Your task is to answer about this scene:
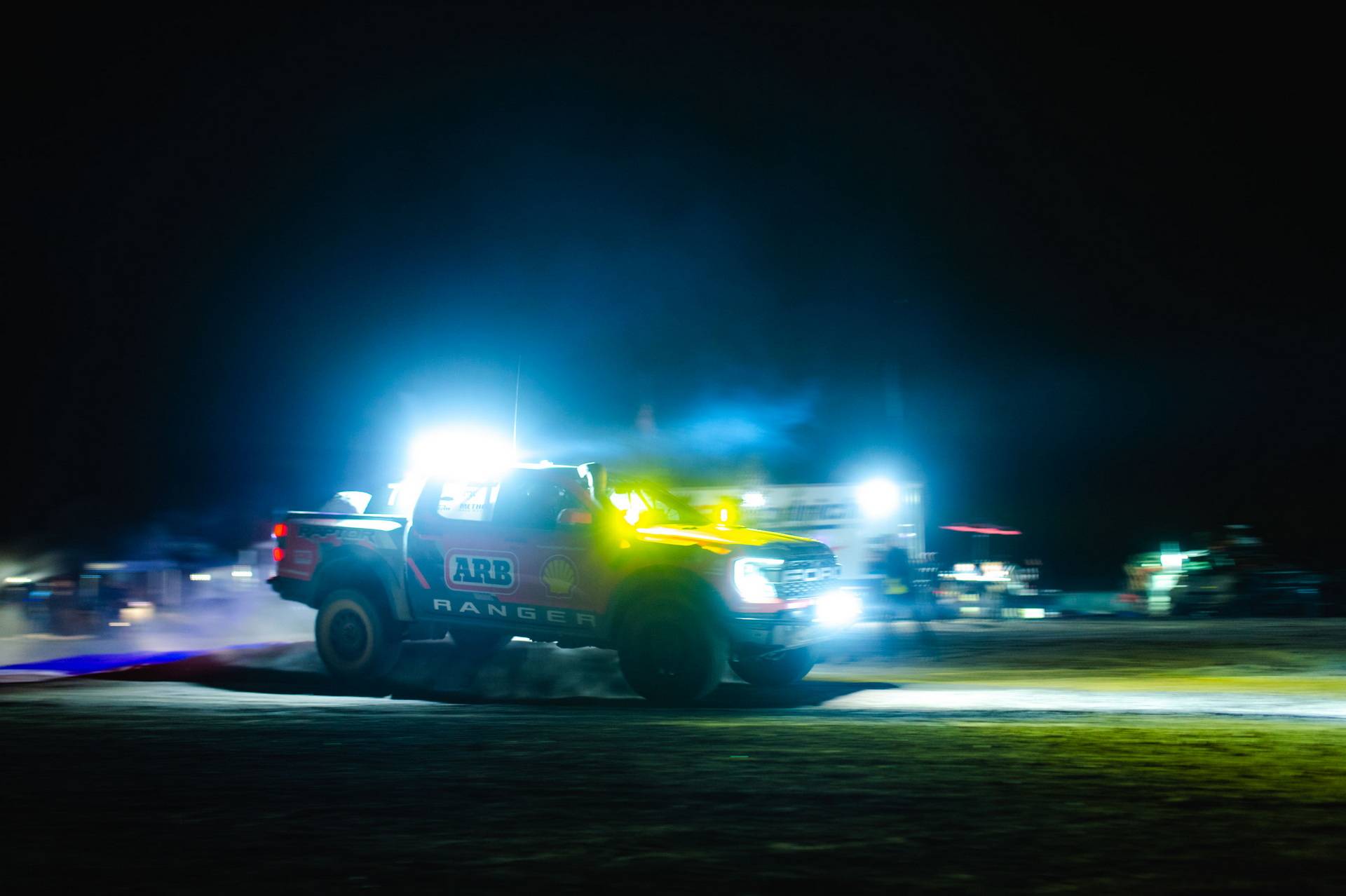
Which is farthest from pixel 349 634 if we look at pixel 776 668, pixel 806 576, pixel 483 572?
pixel 806 576

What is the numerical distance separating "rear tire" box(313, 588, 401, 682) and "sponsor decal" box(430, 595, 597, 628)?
617 mm

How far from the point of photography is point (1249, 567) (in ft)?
87.6

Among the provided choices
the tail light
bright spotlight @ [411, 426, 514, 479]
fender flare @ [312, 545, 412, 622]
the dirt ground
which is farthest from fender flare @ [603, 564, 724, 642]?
the tail light

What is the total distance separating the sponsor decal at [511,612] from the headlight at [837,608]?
81.4 inches

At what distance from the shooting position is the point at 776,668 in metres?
13.0

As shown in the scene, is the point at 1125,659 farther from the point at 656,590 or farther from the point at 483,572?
the point at 483,572

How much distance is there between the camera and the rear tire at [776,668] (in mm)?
12898

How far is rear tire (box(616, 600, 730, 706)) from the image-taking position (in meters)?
11.5

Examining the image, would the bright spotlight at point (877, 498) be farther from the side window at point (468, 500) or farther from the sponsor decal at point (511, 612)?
the sponsor decal at point (511, 612)

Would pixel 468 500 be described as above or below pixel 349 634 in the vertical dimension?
above

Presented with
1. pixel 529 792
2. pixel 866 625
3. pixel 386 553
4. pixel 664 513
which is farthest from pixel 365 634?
pixel 866 625

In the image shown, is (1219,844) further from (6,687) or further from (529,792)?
(6,687)

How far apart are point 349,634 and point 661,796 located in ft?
24.0

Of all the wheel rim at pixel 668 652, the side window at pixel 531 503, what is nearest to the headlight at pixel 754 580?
the wheel rim at pixel 668 652
